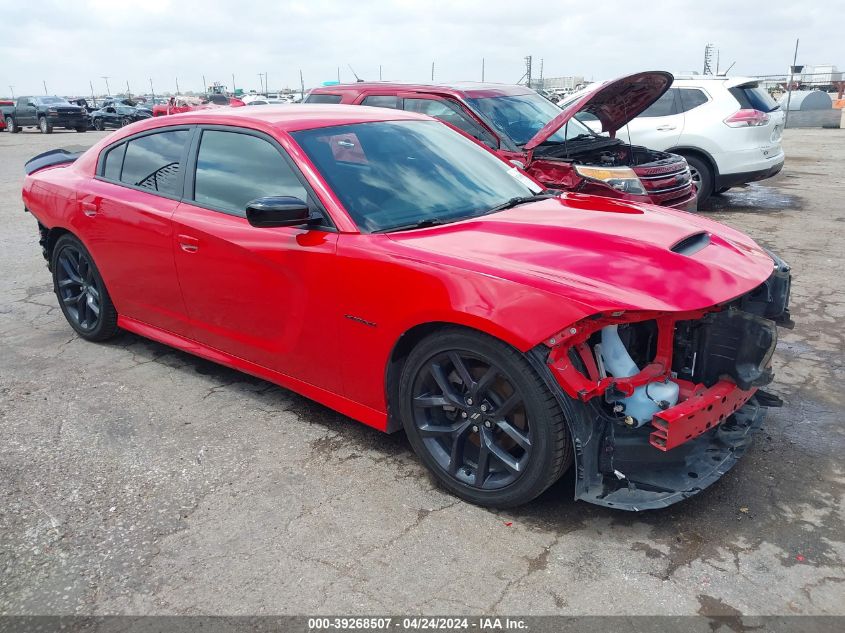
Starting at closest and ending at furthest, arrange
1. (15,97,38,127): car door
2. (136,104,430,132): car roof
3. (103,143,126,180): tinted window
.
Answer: (136,104,430,132): car roof < (103,143,126,180): tinted window < (15,97,38,127): car door

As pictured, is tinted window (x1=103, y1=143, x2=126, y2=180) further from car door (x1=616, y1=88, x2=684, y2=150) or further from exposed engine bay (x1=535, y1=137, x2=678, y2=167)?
car door (x1=616, y1=88, x2=684, y2=150)

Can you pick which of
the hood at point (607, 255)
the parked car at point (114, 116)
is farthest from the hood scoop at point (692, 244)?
the parked car at point (114, 116)

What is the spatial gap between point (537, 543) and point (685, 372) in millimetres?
926

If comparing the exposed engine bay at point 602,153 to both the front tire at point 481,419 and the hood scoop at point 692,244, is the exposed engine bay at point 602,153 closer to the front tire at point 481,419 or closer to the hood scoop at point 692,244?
the hood scoop at point 692,244

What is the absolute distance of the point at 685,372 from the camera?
2.93m

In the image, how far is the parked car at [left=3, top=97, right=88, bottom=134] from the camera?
30016mm

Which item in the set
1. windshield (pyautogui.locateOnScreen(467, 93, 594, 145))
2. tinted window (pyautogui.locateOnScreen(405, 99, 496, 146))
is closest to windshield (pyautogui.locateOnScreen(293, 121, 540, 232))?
tinted window (pyautogui.locateOnScreen(405, 99, 496, 146))

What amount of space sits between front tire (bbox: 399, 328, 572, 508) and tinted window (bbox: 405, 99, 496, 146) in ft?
14.7

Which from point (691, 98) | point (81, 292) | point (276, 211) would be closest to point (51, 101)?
point (691, 98)

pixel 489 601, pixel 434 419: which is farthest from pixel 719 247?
pixel 489 601

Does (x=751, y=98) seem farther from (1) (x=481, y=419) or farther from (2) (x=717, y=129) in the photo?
(1) (x=481, y=419)

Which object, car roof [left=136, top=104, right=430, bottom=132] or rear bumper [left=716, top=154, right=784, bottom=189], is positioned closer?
car roof [left=136, top=104, right=430, bottom=132]

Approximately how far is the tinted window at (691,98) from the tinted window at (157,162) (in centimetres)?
773

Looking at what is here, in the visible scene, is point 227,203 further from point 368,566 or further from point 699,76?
point 699,76
